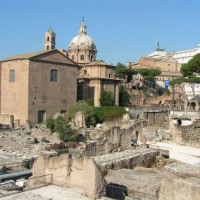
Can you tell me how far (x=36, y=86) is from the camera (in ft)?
112

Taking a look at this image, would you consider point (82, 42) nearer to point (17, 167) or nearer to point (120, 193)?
point (17, 167)

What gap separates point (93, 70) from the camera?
148 feet

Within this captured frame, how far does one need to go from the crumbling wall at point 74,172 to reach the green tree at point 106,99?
30671 millimetres

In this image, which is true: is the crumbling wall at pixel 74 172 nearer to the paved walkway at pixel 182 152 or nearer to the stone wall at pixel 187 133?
the paved walkway at pixel 182 152

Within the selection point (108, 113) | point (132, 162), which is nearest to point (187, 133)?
point (132, 162)

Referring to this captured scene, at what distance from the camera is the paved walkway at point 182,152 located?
17.4m

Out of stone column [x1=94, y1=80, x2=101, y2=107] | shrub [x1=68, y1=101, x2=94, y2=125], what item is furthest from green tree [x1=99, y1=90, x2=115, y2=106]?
shrub [x1=68, y1=101, x2=94, y2=125]

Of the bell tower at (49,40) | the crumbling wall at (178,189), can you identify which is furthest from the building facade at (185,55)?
the crumbling wall at (178,189)

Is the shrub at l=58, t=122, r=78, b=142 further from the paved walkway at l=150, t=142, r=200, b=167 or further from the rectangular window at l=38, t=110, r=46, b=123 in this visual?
the rectangular window at l=38, t=110, r=46, b=123

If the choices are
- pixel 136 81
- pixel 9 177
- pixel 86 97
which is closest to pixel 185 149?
pixel 9 177

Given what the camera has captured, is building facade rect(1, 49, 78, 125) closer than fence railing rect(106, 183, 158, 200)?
No

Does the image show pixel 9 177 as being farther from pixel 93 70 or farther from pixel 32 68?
pixel 93 70

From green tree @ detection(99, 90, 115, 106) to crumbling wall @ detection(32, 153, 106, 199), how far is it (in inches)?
1208

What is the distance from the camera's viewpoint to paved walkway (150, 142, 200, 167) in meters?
17.4
